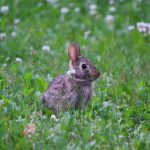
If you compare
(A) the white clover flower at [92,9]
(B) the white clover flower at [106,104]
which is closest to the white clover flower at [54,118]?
(B) the white clover flower at [106,104]

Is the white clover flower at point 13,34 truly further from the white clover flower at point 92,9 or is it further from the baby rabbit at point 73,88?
the baby rabbit at point 73,88

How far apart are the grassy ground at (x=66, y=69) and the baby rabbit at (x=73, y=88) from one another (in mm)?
115

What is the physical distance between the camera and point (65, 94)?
7.11 metres

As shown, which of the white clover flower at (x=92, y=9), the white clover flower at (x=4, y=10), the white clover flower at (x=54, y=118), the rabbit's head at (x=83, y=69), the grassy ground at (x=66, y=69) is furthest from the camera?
the white clover flower at (x=92, y=9)

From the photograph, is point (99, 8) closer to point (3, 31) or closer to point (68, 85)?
point (3, 31)

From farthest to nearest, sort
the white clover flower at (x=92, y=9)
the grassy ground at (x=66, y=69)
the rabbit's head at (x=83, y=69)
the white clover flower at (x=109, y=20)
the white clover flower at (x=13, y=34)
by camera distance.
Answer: the white clover flower at (x=92, y=9) < the white clover flower at (x=109, y=20) < the white clover flower at (x=13, y=34) < the rabbit's head at (x=83, y=69) < the grassy ground at (x=66, y=69)

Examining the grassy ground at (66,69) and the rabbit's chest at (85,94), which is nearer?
the grassy ground at (66,69)

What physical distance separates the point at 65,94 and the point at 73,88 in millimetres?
115

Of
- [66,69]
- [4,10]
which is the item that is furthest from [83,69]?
[4,10]

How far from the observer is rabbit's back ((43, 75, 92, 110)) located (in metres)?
7.10

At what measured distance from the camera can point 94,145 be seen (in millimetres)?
5996

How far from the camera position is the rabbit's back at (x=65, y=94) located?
23.3ft

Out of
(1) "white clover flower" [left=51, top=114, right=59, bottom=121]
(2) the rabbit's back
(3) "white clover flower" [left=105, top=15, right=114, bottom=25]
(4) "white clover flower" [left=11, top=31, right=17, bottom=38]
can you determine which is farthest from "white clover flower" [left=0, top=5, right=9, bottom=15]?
(1) "white clover flower" [left=51, top=114, right=59, bottom=121]

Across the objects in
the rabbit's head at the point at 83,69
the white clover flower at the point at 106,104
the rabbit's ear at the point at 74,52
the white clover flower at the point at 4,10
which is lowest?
the white clover flower at the point at 4,10
